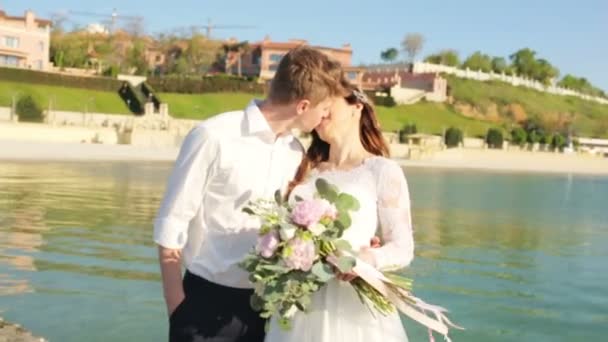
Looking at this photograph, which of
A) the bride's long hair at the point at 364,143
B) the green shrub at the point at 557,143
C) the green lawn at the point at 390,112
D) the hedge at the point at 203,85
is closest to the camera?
the bride's long hair at the point at 364,143

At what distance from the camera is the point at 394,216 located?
11.4 feet

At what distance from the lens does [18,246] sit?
10961mm

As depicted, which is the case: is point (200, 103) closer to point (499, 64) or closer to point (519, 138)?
point (519, 138)

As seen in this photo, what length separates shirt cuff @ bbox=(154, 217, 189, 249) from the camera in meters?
3.19

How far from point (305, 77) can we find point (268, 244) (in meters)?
0.64

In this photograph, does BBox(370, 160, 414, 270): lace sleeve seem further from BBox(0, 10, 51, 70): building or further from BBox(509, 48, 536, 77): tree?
BBox(509, 48, 536, 77): tree

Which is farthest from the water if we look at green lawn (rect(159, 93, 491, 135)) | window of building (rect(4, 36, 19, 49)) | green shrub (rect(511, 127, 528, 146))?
green shrub (rect(511, 127, 528, 146))

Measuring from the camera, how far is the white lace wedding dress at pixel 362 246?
3.37 meters

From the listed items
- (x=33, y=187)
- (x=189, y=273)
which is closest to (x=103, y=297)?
(x=189, y=273)

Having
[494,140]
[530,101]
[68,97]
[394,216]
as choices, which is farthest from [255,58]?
[394,216]

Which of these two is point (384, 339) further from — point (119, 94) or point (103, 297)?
point (119, 94)

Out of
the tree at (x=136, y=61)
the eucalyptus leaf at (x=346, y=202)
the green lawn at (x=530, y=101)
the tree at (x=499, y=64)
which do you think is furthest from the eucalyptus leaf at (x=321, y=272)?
the tree at (x=499, y=64)

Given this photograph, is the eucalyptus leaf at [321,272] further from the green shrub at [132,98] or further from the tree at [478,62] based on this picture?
the tree at [478,62]

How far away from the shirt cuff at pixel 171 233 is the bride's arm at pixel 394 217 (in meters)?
0.79
